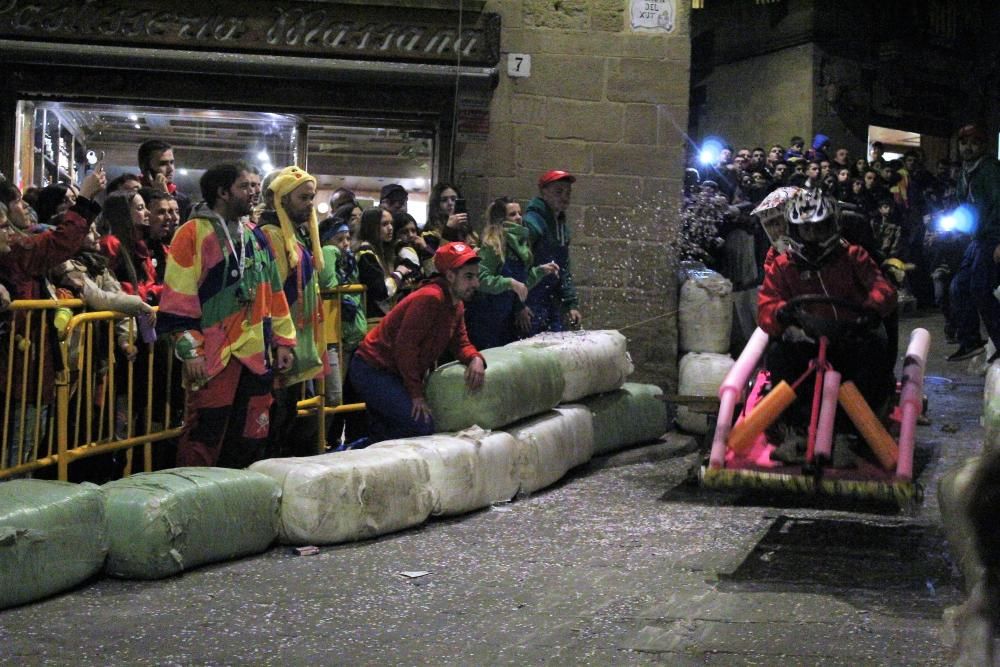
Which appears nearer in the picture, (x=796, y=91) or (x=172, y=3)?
(x=172, y=3)

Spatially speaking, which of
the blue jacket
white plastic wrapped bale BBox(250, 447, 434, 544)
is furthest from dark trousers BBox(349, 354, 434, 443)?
the blue jacket

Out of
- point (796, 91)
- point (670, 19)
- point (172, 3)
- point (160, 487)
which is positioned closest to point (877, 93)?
point (796, 91)

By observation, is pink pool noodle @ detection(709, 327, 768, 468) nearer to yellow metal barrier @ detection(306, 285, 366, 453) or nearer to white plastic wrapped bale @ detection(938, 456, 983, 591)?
yellow metal barrier @ detection(306, 285, 366, 453)

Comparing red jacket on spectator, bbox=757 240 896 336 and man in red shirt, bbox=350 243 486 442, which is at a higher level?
red jacket on spectator, bbox=757 240 896 336

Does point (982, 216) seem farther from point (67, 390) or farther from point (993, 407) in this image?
point (67, 390)

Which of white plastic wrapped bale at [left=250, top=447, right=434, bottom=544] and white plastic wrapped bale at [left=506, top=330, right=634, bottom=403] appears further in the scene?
white plastic wrapped bale at [left=506, top=330, right=634, bottom=403]

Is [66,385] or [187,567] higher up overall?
[66,385]

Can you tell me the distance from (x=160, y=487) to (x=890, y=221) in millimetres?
13143

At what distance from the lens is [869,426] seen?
7516 millimetres

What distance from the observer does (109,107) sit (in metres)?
11.4

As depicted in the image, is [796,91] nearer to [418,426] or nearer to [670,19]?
[670,19]

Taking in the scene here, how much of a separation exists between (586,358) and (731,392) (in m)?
1.65

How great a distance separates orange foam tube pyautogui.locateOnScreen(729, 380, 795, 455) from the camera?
25.1 ft

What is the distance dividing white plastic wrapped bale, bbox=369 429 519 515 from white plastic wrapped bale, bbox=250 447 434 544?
0.39 ft
